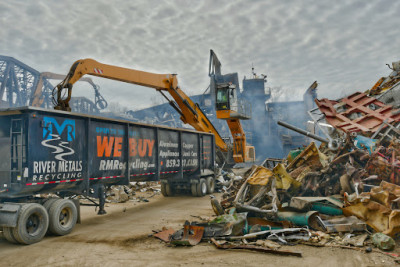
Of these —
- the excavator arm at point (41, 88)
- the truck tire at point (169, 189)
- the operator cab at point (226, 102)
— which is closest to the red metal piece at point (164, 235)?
the truck tire at point (169, 189)

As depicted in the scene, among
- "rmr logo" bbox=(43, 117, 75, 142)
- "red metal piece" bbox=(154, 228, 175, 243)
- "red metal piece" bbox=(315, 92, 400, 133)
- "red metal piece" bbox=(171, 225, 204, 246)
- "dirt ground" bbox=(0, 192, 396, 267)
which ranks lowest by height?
"dirt ground" bbox=(0, 192, 396, 267)

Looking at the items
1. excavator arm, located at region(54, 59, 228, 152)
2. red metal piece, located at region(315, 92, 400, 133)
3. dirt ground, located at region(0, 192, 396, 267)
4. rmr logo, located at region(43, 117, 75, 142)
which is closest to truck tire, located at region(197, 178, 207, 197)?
excavator arm, located at region(54, 59, 228, 152)

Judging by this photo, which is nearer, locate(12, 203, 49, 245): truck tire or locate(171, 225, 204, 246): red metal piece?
locate(171, 225, 204, 246): red metal piece

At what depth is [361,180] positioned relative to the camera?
7.44 metres

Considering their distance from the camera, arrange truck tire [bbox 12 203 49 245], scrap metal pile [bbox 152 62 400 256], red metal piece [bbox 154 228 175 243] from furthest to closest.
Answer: red metal piece [bbox 154 228 175 243] < truck tire [bbox 12 203 49 245] < scrap metal pile [bbox 152 62 400 256]

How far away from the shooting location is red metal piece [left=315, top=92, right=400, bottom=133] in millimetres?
11555

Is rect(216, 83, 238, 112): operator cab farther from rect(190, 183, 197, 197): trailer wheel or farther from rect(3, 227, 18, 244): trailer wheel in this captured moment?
rect(3, 227, 18, 244): trailer wheel

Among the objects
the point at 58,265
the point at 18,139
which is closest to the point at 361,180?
the point at 58,265

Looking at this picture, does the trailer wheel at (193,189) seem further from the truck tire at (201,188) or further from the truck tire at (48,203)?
the truck tire at (48,203)

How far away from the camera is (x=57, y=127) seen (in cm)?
718

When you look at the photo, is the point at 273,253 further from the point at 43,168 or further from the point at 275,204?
the point at 43,168

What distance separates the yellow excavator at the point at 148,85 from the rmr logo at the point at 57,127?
128cm

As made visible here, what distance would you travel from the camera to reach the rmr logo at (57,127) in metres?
6.86

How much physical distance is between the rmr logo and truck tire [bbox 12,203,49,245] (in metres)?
1.66
